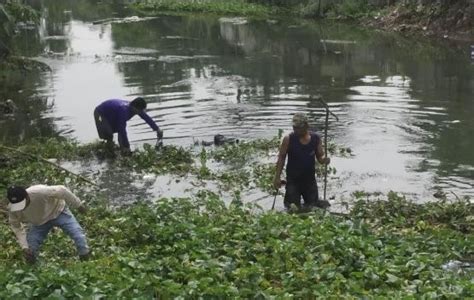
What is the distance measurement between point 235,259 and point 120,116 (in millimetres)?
7244

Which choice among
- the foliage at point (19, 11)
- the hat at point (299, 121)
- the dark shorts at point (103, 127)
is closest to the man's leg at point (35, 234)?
the hat at point (299, 121)

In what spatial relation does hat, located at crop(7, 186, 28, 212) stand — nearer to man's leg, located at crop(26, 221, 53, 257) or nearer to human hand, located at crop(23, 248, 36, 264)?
human hand, located at crop(23, 248, 36, 264)

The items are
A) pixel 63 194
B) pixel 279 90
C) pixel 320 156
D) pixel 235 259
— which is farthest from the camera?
pixel 279 90

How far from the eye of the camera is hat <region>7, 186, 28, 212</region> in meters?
7.71

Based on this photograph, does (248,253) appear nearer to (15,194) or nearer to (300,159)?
(15,194)

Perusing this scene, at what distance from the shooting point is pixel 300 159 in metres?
10.9

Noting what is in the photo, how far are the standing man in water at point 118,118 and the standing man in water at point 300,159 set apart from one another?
14.3ft

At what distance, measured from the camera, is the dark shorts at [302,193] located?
11188mm

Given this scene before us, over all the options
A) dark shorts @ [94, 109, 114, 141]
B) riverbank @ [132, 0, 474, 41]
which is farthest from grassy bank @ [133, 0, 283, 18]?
dark shorts @ [94, 109, 114, 141]

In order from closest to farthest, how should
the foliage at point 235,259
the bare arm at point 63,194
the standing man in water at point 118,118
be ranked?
the foliage at point 235,259 → the bare arm at point 63,194 → the standing man in water at point 118,118

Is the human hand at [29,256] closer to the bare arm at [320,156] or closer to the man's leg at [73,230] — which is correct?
the man's leg at [73,230]

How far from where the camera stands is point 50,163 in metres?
13.4

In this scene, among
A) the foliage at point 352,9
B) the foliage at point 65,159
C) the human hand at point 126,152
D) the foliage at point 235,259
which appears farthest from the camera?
the foliage at point 352,9

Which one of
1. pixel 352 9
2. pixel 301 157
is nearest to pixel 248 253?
pixel 301 157
